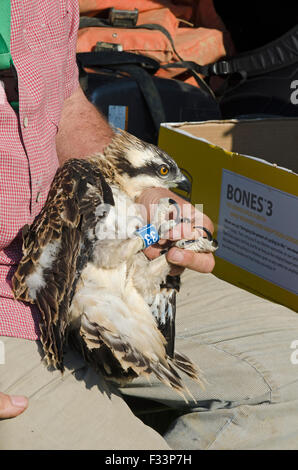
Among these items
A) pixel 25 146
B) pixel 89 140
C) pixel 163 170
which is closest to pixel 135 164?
pixel 163 170

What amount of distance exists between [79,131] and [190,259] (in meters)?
0.68

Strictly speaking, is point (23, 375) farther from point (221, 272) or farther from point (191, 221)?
point (221, 272)

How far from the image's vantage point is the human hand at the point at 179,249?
209cm

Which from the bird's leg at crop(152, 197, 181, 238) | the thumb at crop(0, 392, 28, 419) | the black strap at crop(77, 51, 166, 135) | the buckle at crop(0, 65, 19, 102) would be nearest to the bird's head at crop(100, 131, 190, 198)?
the bird's leg at crop(152, 197, 181, 238)

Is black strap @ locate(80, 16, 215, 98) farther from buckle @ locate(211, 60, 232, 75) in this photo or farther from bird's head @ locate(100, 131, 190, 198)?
bird's head @ locate(100, 131, 190, 198)

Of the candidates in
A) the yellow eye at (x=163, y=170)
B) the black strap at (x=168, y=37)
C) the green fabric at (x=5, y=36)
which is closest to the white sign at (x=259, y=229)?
the yellow eye at (x=163, y=170)

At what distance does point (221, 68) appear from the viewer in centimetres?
395

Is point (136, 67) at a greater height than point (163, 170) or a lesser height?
greater

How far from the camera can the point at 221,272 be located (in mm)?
3027

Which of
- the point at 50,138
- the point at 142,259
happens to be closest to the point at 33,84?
the point at 50,138

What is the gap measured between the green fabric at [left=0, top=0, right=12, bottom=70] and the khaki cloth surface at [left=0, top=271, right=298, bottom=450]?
84 cm

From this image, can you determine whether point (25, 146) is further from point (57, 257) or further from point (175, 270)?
point (175, 270)

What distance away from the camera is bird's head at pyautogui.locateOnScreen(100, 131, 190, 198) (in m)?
2.26

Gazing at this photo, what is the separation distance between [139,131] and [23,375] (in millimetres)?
1994
